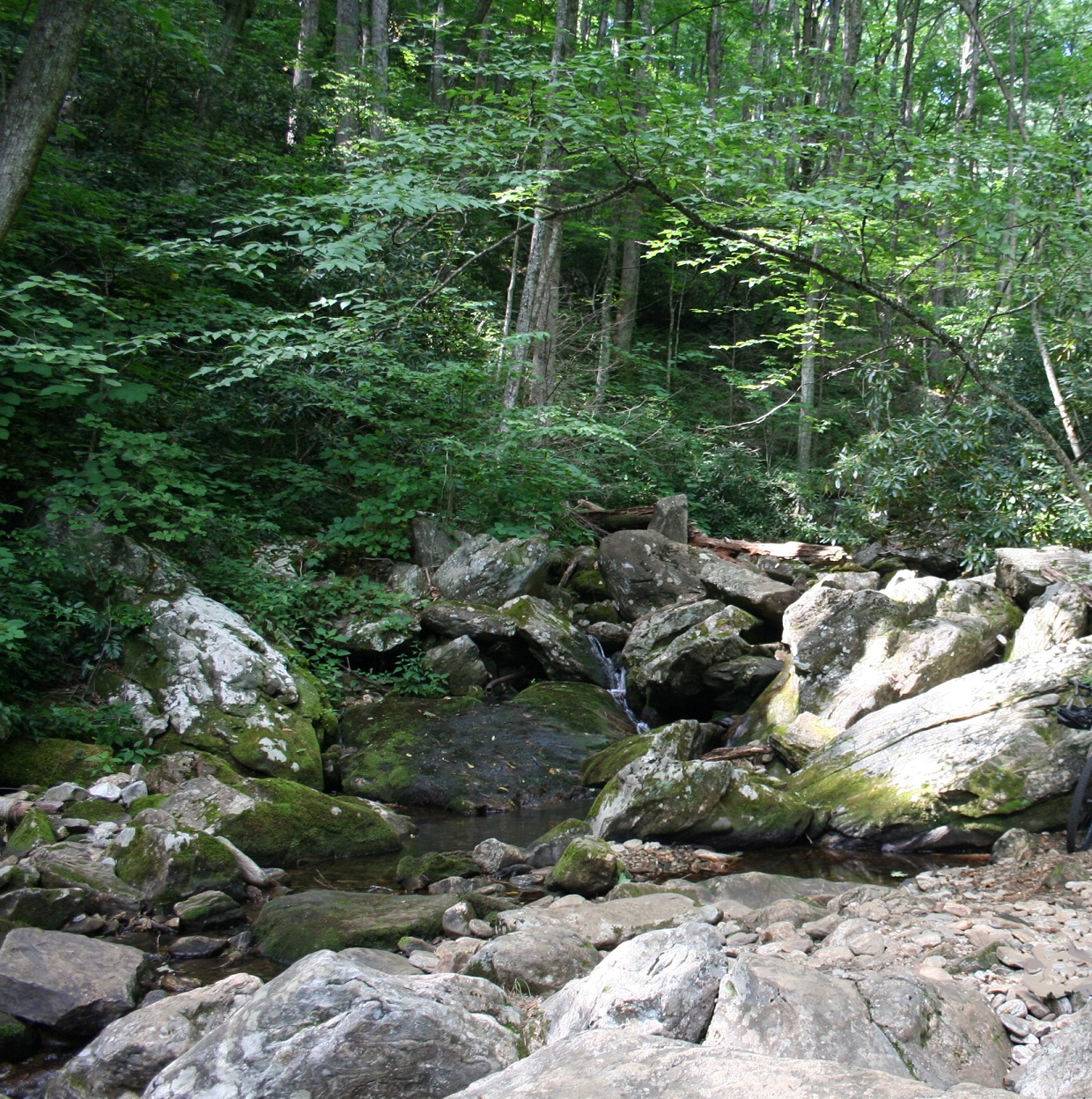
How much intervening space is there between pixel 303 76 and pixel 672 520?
401 inches

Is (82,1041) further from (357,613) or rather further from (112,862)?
(357,613)

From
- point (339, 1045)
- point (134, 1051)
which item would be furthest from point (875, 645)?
point (134, 1051)

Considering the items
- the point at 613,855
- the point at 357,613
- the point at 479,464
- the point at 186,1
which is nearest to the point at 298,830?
the point at 613,855

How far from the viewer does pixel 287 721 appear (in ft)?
24.2

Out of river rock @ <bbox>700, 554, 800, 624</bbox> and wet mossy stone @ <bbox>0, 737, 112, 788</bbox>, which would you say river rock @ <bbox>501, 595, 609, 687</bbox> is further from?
wet mossy stone @ <bbox>0, 737, 112, 788</bbox>

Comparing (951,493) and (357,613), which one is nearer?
(357,613)

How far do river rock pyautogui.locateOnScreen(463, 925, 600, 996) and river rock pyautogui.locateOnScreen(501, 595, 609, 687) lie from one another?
547 cm

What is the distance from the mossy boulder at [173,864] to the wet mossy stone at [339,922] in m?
0.41

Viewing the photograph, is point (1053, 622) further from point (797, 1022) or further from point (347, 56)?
point (347, 56)

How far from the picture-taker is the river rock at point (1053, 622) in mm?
7031

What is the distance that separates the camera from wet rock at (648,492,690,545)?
42.1ft

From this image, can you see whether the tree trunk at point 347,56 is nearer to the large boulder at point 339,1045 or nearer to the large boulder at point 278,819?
the large boulder at point 278,819

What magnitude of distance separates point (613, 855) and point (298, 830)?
7.12 feet

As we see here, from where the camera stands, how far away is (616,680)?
980 cm
